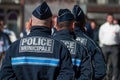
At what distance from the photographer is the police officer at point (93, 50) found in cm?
734

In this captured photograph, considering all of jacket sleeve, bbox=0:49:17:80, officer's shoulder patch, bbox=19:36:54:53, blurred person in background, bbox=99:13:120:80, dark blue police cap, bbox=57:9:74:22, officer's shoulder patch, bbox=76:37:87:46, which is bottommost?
blurred person in background, bbox=99:13:120:80

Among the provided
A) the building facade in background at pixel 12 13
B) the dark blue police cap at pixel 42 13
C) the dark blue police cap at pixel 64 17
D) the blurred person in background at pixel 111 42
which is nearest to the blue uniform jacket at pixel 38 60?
the dark blue police cap at pixel 42 13

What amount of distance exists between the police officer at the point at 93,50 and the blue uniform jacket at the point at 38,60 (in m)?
1.79

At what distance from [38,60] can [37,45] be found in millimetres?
157

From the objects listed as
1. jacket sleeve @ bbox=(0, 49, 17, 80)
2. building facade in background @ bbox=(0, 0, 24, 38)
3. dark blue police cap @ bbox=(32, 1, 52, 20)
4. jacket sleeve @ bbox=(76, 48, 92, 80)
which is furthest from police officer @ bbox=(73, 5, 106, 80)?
building facade in background @ bbox=(0, 0, 24, 38)

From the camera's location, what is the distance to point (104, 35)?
17.1 metres

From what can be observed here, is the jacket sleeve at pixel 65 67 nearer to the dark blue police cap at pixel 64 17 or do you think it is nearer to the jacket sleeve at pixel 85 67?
the jacket sleeve at pixel 85 67

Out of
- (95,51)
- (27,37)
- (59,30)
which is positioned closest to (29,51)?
(27,37)

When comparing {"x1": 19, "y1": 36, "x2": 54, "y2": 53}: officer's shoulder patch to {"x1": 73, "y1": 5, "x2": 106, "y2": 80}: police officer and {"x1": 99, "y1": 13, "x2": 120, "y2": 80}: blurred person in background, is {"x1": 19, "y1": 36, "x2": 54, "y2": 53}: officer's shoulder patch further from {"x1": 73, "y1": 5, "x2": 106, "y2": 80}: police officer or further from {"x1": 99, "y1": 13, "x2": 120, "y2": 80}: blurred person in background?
{"x1": 99, "y1": 13, "x2": 120, "y2": 80}: blurred person in background

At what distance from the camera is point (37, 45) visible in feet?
18.1


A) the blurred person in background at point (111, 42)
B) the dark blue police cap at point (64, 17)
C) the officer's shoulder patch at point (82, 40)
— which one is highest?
the dark blue police cap at point (64, 17)

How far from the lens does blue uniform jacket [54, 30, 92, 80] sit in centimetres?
659

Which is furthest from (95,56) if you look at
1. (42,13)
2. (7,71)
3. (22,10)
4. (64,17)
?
(22,10)

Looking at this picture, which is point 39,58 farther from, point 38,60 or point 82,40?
point 82,40
